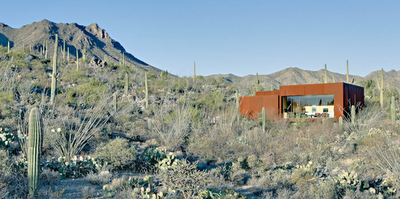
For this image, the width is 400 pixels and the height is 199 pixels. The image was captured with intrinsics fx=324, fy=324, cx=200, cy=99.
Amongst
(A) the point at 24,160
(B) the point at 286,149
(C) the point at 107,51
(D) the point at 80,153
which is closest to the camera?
(A) the point at 24,160

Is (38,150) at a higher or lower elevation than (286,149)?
higher

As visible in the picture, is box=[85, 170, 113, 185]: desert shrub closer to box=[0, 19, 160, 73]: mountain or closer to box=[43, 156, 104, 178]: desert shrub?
box=[43, 156, 104, 178]: desert shrub

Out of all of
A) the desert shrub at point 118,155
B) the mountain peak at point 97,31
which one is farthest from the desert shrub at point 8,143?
the mountain peak at point 97,31

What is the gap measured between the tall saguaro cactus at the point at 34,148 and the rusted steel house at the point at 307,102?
1709cm

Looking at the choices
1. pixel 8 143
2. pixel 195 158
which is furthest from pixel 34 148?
pixel 195 158

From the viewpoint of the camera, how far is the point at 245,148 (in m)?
14.3

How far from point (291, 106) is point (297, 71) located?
171 feet

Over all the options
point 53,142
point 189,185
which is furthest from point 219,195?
point 53,142

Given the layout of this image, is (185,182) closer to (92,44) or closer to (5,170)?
(5,170)

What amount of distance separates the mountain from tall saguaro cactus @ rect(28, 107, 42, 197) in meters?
50.0

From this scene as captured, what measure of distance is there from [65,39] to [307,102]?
5618 cm

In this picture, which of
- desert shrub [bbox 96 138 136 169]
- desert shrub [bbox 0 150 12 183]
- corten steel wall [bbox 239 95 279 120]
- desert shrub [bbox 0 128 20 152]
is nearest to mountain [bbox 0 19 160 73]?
corten steel wall [bbox 239 95 279 120]

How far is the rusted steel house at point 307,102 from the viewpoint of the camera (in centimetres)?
2156

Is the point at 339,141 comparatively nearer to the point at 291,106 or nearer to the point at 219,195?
the point at 291,106
